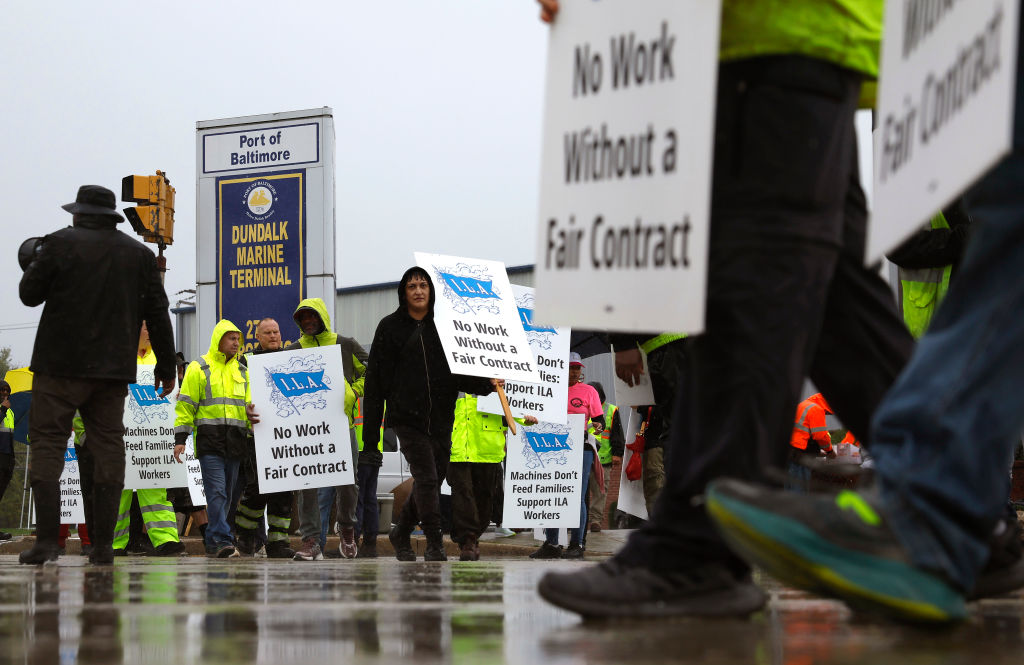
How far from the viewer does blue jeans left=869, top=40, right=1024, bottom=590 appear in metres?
1.96

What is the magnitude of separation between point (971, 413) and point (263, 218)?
50.2 feet

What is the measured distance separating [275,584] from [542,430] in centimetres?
880

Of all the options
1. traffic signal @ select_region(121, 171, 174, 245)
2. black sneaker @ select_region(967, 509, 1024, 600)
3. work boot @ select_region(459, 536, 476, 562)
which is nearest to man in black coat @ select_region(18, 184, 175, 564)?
work boot @ select_region(459, 536, 476, 562)

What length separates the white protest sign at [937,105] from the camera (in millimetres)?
1869

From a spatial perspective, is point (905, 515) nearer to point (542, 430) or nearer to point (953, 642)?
point (953, 642)

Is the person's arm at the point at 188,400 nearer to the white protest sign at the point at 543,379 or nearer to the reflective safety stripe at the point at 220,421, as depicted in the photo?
the reflective safety stripe at the point at 220,421

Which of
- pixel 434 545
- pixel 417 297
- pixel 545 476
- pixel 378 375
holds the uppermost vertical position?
pixel 417 297

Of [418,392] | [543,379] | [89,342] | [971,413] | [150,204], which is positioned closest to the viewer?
[971,413]

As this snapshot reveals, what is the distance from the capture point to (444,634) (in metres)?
2.10

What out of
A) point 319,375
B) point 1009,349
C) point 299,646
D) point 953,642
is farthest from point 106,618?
point 319,375

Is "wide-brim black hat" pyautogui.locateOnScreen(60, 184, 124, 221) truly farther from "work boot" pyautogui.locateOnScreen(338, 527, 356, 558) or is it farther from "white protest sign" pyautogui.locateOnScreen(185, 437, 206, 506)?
"white protest sign" pyautogui.locateOnScreen(185, 437, 206, 506)

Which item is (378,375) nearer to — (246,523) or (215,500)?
(215,500)

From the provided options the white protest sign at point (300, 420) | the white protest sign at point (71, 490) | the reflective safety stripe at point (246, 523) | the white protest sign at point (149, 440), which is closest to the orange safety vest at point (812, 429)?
the white protest sign at point (300, 420)

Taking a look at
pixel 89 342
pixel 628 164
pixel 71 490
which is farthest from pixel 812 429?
pixel 628 164
